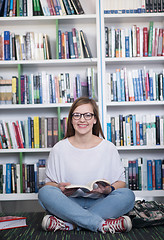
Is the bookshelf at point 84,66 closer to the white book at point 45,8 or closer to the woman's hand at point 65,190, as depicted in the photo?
the white book at point 45,8

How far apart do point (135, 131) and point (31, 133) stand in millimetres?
936

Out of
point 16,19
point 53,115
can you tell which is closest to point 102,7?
point 16,19

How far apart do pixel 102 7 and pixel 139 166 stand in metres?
1.46

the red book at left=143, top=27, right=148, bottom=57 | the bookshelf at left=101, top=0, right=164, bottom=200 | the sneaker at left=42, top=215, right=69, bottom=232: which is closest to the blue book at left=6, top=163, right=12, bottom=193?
the bookshelf at left=101, top=0, right=164, bottom=200

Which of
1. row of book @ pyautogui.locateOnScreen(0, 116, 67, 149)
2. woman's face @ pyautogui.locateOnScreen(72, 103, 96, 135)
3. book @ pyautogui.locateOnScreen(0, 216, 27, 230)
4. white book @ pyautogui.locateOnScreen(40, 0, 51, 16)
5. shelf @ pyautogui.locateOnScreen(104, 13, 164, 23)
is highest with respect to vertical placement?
white book @ pyautogui.locateOnScreen(40, 0, 51, 16)

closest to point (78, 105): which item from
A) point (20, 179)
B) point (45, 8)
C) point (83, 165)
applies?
point (83, 165)

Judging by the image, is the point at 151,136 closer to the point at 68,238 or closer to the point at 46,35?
the point at 46,35

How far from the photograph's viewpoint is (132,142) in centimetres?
302

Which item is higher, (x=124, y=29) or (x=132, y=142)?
(x=124, y=29)

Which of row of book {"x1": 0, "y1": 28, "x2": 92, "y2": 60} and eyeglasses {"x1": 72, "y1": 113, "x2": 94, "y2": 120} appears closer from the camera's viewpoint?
eyeglasses {"x1": 72, "y1": 113, "x2": 94, "y2": 120}

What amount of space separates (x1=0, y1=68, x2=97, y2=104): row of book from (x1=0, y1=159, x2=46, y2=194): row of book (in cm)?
59

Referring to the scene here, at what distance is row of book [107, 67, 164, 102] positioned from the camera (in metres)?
3.00

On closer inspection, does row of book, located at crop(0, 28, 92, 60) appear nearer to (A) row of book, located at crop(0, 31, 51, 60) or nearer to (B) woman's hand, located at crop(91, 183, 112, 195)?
(A) row of book, located at crop(0, 31, 51, 60)

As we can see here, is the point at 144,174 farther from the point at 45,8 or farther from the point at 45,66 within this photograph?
the point at 45,8
